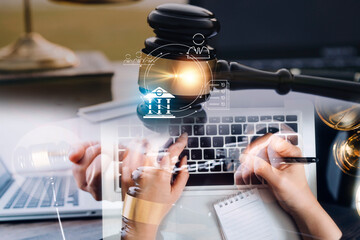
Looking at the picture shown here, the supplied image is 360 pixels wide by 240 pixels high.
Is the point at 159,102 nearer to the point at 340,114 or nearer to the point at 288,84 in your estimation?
the point at 288,84

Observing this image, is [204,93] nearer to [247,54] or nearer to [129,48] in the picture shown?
[129,48]

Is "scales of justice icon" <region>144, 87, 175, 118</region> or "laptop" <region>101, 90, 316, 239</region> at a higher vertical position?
"scales of justice icon" <region>144, 87, 175, 118</region>

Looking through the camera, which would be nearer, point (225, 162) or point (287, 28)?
point (225, 162)

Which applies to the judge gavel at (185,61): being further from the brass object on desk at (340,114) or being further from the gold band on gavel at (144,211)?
the gold band on gavel at (144,211)

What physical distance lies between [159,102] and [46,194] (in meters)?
0.28

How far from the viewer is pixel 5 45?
0.80 m

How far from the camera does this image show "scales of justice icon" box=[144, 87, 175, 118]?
0.69 meters

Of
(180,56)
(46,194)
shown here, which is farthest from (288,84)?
(46,194)

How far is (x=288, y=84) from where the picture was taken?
2.42ft

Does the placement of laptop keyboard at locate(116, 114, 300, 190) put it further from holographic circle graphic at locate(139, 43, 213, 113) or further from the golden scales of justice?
the golden scales of justice

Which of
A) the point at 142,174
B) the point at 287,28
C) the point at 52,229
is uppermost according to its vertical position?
the point at 287,28

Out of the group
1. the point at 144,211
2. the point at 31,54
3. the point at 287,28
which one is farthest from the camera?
the point at 287,28

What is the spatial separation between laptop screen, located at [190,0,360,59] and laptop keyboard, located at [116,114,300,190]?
10.0 inches

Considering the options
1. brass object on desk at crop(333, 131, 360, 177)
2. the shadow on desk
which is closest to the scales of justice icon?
the shadow on desk
